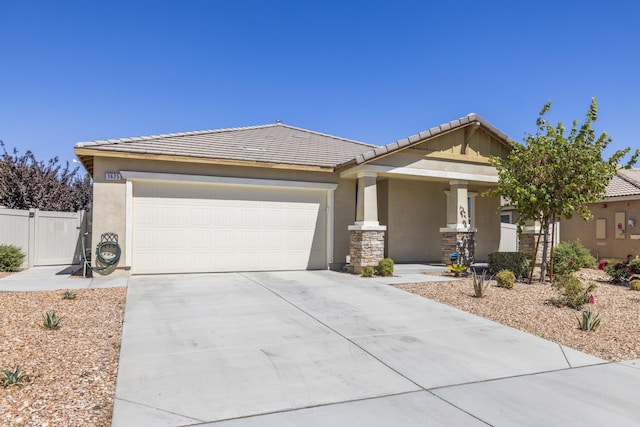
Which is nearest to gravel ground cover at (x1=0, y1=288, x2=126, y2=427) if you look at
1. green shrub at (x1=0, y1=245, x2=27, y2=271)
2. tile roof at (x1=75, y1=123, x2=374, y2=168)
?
tile roof at (x1=75, y1=123, x2=374, y2=168)

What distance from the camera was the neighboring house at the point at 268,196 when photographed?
37.0 ft

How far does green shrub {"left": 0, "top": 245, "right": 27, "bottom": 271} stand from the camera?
40.3ft

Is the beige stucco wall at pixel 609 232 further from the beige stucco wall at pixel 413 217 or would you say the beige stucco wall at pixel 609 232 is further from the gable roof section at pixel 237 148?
the gable roof section at pixel 237 148

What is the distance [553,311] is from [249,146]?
31.5 feet

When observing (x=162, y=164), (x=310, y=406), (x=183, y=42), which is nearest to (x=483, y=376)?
(x=310, y=406)

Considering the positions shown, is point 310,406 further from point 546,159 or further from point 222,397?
point 546,159

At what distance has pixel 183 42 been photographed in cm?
1405

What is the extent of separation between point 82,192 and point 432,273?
18.6 metres

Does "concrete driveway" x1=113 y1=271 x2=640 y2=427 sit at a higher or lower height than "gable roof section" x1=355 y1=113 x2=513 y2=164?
lower

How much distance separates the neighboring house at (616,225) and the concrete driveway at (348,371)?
13499mm

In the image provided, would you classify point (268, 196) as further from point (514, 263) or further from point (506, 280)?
point (514, 263)

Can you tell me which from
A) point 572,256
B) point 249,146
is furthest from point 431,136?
point 572,256

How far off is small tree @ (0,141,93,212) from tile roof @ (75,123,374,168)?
27.0 ft

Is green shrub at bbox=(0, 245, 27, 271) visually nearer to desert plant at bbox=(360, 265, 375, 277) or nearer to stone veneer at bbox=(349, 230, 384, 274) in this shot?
stone veneer at bbox=(349, 230, 384, 274)
